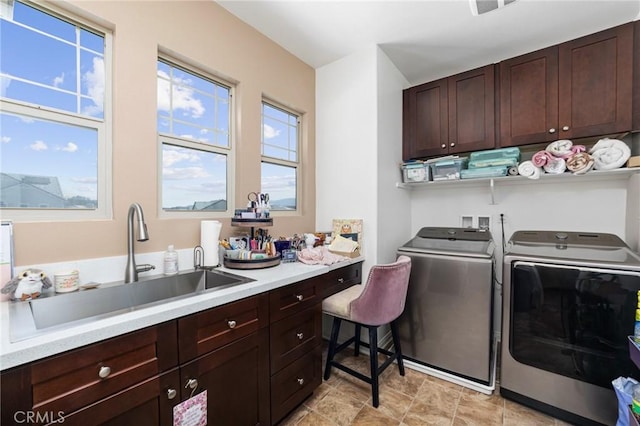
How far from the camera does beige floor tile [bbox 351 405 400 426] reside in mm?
1623

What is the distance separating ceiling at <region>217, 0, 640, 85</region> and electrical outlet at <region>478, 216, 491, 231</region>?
1483mm

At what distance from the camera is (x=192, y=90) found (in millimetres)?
1936

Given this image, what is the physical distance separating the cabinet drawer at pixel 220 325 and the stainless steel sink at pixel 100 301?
134 mm

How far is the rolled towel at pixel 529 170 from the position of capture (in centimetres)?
204

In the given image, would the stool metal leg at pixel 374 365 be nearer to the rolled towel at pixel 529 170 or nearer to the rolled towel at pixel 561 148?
the rolled towel at pixel 529 170

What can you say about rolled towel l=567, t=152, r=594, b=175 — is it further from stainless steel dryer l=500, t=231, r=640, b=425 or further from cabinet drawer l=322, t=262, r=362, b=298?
cabinet drawer l=322, t=262, r=362, b=298

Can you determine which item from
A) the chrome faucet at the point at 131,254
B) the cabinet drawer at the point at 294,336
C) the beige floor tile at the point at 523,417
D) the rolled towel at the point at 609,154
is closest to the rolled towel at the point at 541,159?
the rolled towel at the point at 609,154

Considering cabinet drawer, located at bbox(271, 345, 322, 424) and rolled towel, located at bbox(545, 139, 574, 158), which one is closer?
cabinet drawer, located at bbox(271, 345, 322, 424)

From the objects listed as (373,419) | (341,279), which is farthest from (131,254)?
(373,419)

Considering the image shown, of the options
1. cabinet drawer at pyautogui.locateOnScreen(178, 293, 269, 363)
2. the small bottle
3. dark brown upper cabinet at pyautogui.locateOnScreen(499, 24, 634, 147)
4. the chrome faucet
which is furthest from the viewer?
dark brown upper cabinet at pyautogui.locateOnScreen(499, 24, 634, 147)

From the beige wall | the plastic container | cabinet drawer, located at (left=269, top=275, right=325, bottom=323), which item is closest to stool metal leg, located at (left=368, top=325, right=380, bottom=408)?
cabinet drawer, located at (left=269, top=275, right=325, bottom=323)

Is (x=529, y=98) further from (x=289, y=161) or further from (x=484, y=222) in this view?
(x=289, y=161)

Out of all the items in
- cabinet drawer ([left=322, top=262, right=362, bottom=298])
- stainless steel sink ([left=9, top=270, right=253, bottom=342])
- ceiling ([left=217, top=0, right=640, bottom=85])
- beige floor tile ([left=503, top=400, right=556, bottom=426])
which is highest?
ceiling ([left=217, top=0, right=640, bottom=85])

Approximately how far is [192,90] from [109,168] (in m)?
0.82
